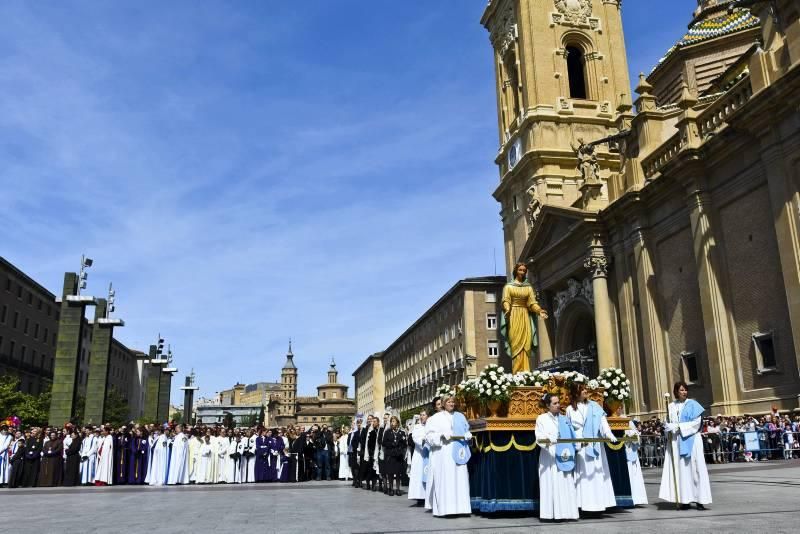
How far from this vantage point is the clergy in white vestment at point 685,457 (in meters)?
9.64

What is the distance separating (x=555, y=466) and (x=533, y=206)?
92.0 feet

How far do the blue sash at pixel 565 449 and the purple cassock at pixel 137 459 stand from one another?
16.4m

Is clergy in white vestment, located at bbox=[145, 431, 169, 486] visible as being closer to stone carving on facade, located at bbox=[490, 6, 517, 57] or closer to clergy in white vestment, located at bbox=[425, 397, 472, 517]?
clergy in white vestment, located at bbox=[425, 397, 472, 517]

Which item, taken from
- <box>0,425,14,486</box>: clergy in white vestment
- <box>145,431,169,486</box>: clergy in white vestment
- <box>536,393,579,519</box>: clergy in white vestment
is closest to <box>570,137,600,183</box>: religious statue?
<box>145,431,169,486</box>: clergy in white vestment

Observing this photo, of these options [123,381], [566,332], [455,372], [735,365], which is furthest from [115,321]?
[123,381]

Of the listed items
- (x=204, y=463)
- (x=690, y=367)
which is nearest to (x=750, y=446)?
(x=690, y=367)

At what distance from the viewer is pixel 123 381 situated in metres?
92.4

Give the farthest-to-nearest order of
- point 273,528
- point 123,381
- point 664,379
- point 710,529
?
1. point 123,381
2. point 664,379
3. point 273,528
4. point 710,529

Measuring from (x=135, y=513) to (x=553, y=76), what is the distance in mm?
34702

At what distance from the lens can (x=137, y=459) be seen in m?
21.9

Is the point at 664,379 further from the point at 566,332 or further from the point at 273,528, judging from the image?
the point at 273,528

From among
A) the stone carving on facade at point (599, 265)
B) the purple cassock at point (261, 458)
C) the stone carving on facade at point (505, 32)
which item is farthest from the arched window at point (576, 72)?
the purple cassock at point (261, 458)

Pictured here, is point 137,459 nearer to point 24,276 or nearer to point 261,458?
point 261,458

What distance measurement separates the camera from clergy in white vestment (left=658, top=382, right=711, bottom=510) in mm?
9641
